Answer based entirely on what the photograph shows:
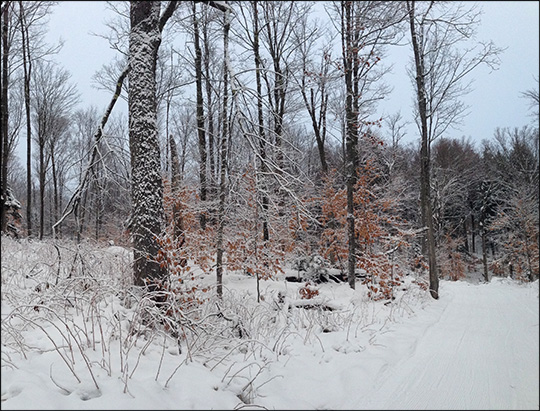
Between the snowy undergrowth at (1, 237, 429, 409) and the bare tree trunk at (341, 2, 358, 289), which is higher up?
the bare tree trunk at (341, 2, 358, 289)

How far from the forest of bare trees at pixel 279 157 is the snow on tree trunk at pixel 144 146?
2 cm

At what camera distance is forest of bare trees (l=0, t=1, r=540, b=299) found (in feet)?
8.04

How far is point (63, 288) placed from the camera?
3.40 meters

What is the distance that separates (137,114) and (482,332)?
4510mm

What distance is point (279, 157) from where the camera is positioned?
9.90 meters

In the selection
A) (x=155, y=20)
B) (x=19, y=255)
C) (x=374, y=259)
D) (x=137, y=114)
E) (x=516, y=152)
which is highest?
(x=155, y=20)

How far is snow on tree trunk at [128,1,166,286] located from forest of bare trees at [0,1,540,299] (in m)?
0.02

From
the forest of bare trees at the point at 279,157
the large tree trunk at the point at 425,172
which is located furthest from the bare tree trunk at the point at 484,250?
the large tree trunk at the point at 425,172

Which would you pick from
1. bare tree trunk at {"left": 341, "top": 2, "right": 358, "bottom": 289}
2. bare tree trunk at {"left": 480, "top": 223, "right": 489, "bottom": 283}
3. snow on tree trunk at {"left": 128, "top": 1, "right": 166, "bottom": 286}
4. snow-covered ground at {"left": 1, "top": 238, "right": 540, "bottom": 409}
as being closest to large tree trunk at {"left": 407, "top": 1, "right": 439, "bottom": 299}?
bare tree trunk at {"left": 341, "top": 2, "right": 358, "bottom": 289}

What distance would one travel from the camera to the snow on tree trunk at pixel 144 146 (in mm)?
4246

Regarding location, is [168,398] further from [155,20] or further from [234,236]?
[234,236]

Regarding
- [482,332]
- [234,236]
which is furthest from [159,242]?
[234,236]

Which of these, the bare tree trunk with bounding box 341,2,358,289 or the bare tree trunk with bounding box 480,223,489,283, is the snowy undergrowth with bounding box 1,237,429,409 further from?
the bare tree trunk with bounding box 341,2,358,289

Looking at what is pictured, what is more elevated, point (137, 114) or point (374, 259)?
point (137, 114)
